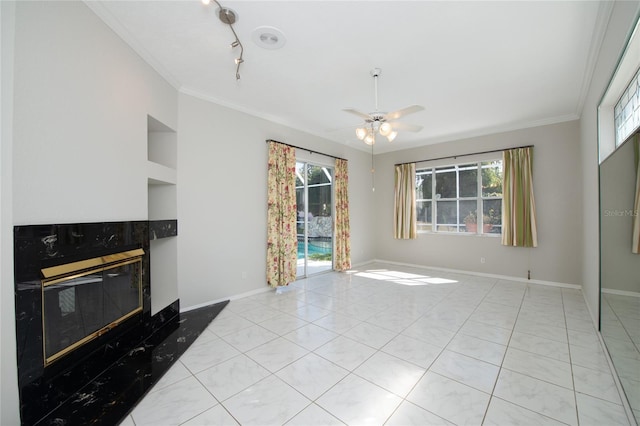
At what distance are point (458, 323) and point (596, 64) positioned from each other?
121 inches

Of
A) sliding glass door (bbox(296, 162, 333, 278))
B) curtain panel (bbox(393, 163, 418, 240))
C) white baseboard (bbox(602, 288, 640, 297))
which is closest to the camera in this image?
white baseboard (bbox(602, 288, 640, 297))

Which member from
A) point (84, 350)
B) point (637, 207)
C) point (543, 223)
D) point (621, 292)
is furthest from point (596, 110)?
point (84, 350)

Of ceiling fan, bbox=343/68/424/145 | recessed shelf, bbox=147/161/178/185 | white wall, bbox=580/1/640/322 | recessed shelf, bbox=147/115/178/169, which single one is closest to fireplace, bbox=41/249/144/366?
recessed shelf, bbox=147/161/178/185

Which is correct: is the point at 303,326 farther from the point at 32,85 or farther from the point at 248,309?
the point at 32,85

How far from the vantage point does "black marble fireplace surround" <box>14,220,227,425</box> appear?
1.47 meters

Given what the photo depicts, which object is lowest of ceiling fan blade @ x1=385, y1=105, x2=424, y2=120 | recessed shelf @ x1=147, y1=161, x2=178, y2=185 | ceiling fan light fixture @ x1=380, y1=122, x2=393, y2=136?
recessed shelf @ x1=147, y1=161, x2=178, y2=185

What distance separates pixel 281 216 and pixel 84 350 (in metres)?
2.82

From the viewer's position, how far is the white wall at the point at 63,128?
4.61 feet

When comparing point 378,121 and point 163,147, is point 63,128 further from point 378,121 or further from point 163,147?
point 378,121

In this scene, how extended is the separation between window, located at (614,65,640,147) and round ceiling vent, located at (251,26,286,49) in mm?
2497

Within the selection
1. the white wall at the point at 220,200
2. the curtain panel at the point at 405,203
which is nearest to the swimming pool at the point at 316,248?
the white wall at the point at 220,200

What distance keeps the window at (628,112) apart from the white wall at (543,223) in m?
2.87

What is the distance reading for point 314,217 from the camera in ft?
17.4

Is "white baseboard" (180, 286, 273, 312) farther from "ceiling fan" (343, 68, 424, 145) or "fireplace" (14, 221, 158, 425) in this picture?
"ceiling fan" (343, 68, 424, 145)
